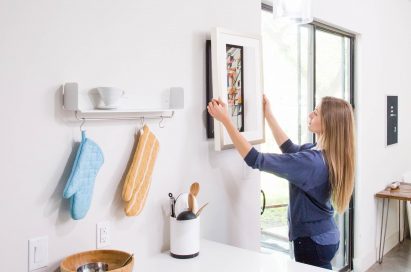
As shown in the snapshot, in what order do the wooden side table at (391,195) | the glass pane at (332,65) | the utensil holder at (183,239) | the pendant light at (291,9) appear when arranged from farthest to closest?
the wooden side table at (391,195), the glass pane at (332,65), the pendant light at (291,9), the utensil holder at (183,239)

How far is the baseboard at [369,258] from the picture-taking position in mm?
3859

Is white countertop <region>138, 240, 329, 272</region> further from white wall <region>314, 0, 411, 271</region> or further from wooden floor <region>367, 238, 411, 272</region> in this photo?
wooden floor <region>367, 238, 411, 272</region>

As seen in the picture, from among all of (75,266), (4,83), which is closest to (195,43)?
(4,83)

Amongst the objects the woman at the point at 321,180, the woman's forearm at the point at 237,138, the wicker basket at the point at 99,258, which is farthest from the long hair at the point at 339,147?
the wicker basket at the point at 99,258

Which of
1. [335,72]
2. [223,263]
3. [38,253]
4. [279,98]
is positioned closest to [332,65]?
[335,72]

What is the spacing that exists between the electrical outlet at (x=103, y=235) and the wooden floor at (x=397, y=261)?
3.31m

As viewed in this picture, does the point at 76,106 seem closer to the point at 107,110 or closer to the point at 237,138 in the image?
the point at 107,110

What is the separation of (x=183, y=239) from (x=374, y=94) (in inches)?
121

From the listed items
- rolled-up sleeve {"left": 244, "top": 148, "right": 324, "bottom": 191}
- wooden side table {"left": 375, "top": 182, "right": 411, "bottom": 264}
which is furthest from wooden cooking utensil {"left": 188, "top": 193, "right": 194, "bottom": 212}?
wooden side table {"left": 375, "top": 182, "right": 411, "bottom": 264}

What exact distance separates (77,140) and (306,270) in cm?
104

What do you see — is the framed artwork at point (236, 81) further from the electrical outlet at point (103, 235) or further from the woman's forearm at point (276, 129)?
the electrical outlet at point (103, 235)

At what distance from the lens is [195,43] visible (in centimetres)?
196

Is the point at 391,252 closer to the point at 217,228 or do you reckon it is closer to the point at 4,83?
the point at 217,228

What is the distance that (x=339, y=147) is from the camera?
205 centimetres
